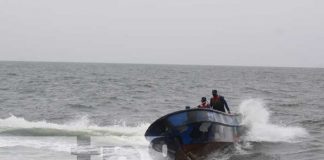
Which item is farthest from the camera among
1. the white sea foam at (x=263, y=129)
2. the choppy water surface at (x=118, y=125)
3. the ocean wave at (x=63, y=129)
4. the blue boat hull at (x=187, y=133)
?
the white sea foam at (x=263, y=129)

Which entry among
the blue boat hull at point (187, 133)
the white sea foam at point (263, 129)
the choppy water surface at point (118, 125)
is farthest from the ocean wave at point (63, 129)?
the white sea foam at point (263, 129)

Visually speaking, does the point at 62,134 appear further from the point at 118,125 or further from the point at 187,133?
the point at 187,133

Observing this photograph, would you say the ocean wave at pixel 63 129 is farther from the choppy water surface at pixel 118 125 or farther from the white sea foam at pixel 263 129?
the white sea foam at pixel 263 129

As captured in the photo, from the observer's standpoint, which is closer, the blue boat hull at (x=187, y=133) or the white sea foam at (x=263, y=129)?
the blue boat hull at (x=187, y=133)

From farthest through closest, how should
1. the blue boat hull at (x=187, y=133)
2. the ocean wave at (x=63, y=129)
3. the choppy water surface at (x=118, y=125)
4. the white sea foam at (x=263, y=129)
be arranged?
the white sea foam at (x=263, y=129), the ocean wave at (x=63, y=129), the choppy water surface at (x=118, y=125), the blue boat hull at (x=187, y=133)

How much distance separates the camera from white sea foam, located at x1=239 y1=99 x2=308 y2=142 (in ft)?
67.8

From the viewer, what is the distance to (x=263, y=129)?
75.8 ft

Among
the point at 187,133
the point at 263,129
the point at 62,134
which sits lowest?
the point at 263,129

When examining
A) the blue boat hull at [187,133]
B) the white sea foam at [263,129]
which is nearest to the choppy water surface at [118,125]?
the white sea foam at [263,129]

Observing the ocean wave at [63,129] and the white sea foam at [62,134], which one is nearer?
the white sea foam at [62,134]

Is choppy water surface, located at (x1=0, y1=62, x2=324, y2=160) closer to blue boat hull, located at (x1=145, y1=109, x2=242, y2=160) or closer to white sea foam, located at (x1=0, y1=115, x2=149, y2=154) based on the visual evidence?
white sea foam, located at (x1=0, y1=115, x2=149, y2=154)

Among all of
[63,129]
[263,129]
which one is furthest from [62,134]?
[263,129]

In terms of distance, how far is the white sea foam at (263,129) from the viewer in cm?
2066

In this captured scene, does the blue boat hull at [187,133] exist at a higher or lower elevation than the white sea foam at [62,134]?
higher
